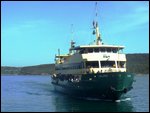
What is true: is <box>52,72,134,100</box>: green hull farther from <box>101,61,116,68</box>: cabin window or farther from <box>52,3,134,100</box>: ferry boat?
<box>101,61,116,68</box>: cabin window

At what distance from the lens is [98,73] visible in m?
41.1

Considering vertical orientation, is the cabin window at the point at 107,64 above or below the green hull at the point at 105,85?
above

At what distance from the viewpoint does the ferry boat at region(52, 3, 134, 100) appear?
40.8 metres

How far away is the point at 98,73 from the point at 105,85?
1495mm

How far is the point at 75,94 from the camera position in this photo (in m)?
46.0

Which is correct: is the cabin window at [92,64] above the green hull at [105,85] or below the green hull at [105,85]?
above

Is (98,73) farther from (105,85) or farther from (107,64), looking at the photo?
(107,64)

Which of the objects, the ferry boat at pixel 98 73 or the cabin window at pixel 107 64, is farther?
the cabin window at pixel 107 64

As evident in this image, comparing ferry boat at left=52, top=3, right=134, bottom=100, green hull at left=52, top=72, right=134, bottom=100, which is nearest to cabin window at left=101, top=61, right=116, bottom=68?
ferry boat at left=52, top=3, right=134, bottom=100

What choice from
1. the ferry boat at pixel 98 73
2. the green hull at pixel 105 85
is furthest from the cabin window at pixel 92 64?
the green hull at pixel 105 85

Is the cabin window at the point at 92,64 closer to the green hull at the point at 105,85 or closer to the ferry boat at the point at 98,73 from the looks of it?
the ferry boat at the point at 98,73

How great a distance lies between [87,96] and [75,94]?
2.80 metres

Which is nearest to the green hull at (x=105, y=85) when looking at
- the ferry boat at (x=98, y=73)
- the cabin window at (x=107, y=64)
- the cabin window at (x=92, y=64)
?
the ferry boat at (x=98, y=73)

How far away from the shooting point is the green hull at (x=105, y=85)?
133 ft
